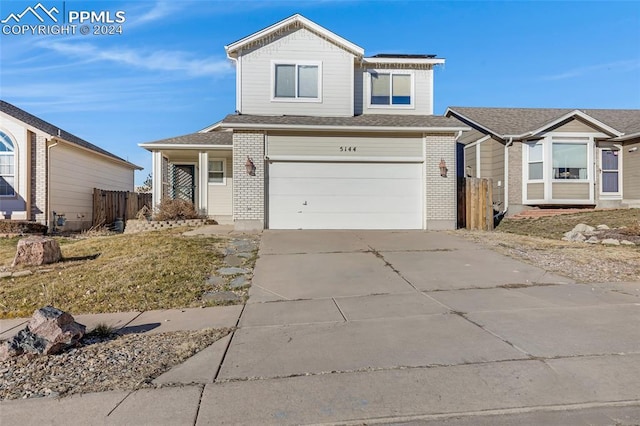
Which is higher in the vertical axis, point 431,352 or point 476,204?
point 476,204

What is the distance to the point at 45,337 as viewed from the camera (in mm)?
4422

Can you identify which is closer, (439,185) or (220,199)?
(439,185)

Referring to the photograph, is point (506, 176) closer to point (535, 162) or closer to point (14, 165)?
point (535, 162)

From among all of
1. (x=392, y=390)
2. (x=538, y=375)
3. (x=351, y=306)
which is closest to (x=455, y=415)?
(x=392, y=390)

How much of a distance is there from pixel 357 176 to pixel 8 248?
10.7 metres

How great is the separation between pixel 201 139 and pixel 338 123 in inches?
256

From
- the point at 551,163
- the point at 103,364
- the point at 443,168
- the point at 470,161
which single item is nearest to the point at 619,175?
the point at 551,163

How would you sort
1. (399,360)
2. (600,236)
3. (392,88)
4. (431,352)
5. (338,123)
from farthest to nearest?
(392,88)
(338,123)
(600,236)
(431,352)
(399,360)

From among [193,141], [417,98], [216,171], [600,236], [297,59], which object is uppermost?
[297,59]

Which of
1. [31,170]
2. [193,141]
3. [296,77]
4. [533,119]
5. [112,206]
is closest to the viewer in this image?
[296,77]

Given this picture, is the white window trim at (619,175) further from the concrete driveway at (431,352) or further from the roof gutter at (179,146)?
the roof gutter at (179,146)

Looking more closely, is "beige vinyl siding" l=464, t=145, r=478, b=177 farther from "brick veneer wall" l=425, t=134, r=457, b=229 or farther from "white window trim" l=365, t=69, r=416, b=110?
"brick veneer wall" l=425, t=134, r=457, b=229

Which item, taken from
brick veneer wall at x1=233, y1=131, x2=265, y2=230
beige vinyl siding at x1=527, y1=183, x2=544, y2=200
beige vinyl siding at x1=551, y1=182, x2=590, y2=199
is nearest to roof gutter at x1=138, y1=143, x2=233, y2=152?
brick veneer wall at x1=233, y1=131, x2=265, y2=230

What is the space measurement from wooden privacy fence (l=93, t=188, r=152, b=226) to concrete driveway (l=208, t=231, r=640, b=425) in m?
16.0
